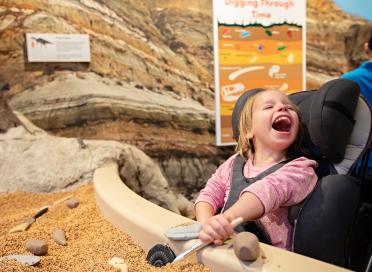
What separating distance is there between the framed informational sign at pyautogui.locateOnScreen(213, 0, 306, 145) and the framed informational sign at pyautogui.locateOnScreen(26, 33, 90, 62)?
94cm

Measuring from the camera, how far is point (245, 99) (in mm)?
1498

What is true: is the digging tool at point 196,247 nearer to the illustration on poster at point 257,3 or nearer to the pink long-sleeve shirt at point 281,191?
the pink long-sleeve shirt at point 281,191

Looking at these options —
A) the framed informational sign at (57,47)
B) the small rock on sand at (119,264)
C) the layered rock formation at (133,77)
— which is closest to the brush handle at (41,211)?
the small rock on sand at (119,264)

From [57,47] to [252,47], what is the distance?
138cm

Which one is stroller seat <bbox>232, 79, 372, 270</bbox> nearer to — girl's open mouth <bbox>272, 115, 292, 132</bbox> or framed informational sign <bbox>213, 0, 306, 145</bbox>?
girl's open mouth <bbox>272, 115, 292, 132</bbox>

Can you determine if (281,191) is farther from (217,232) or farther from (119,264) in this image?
(119,264)

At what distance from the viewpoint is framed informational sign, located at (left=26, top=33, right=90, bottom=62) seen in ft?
7.34

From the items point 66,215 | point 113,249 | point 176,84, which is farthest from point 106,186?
point 176,84

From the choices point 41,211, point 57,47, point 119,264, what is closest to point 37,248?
point 119,264

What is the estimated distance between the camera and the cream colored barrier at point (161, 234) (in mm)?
724

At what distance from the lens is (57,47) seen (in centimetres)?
228

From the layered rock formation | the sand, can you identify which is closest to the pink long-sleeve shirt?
the sand

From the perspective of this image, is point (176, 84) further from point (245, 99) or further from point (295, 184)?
point (295, 184)

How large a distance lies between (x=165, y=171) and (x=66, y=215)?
119 centimetres
